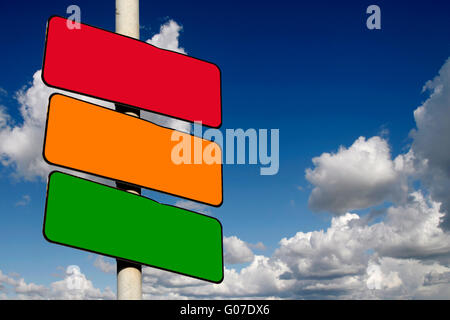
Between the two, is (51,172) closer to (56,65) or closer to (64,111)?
(64,111)

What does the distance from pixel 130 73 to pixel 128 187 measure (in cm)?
164

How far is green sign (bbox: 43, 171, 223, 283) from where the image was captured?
404cm

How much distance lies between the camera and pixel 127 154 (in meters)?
4.75

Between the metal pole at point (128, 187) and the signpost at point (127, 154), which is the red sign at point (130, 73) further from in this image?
the metal pole at point (128, 187)

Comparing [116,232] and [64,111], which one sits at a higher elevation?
[64,111]

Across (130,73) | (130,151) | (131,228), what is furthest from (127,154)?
(130,73)

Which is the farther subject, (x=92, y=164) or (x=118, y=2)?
(x=118, y=2)

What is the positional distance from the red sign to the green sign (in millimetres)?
1361

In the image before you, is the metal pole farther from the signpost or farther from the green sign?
the green sign

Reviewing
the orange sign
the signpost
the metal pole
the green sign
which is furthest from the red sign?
the green sign

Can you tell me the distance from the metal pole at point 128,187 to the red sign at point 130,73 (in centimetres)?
13
